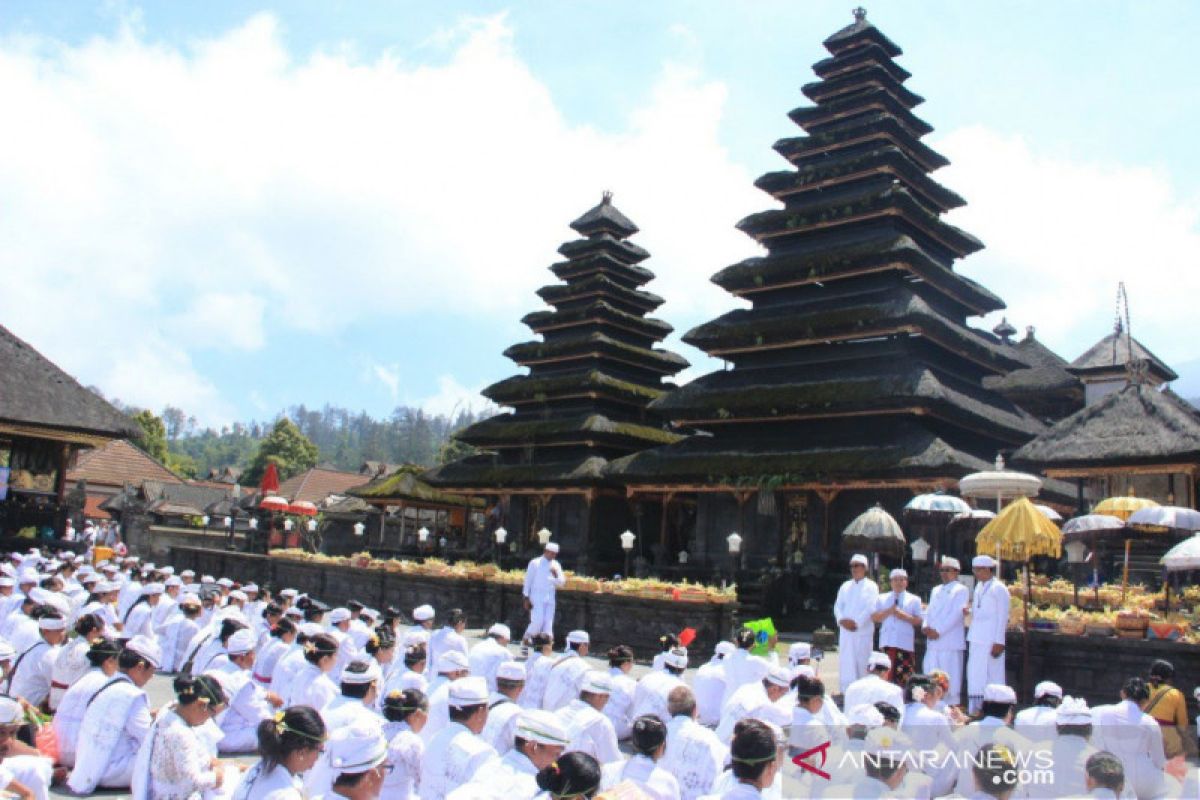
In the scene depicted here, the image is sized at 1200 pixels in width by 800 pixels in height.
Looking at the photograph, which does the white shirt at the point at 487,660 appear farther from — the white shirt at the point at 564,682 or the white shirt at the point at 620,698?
the white shirt at the point at 620,698

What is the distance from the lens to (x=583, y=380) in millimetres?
36500

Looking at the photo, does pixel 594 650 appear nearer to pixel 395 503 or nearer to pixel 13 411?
pixel 13 411

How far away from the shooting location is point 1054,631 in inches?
503

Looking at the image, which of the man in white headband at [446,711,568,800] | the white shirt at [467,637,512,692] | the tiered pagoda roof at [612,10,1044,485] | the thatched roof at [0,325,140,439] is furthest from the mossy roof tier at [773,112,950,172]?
the man in white headband at [446,711,568,800]

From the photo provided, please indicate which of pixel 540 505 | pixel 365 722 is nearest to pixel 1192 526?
pixel 365 722

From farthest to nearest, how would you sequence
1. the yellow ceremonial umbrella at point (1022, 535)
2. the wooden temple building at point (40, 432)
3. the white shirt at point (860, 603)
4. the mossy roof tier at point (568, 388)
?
the mossy roof tier at point (568, 388) → the wooden temple building at point (40, 432) → the yellow ceremonial umbrella at point (1022, 535) → the white shirt at point (860, 603)

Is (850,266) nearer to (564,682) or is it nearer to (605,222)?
(605,222)

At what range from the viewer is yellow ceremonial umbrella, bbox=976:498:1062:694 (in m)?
13.5

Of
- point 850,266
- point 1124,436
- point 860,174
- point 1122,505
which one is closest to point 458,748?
point 1122,505

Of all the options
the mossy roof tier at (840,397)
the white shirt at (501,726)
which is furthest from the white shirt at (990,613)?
the mossy roof tier at (840,397)

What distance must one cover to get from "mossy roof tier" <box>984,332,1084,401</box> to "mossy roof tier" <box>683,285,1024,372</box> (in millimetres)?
5354

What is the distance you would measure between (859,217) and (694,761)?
26.1 m

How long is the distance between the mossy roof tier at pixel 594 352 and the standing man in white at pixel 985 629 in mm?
26591

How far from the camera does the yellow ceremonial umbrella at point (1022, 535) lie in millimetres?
13461
